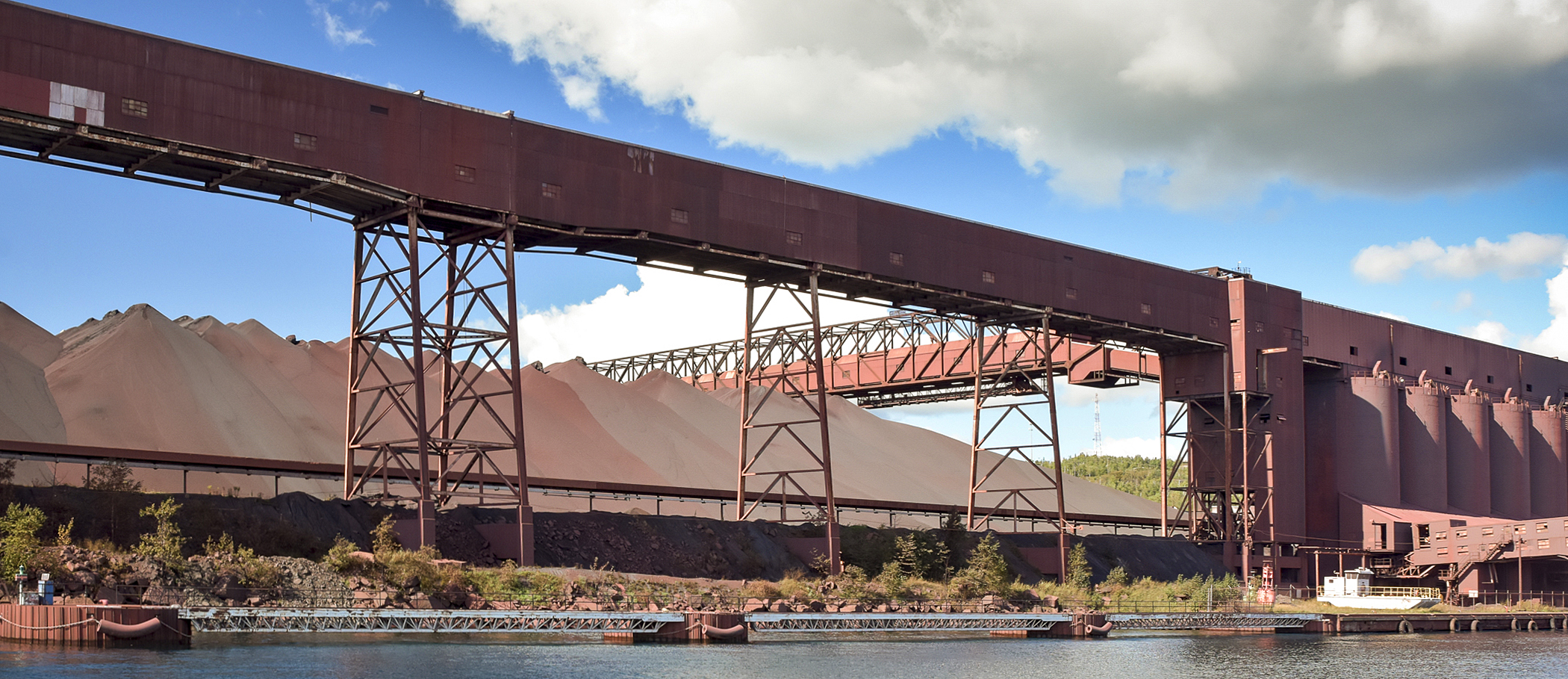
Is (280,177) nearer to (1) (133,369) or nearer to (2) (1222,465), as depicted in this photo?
(1) (133,369)

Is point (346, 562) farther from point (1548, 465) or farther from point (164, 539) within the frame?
point (1548, 465)

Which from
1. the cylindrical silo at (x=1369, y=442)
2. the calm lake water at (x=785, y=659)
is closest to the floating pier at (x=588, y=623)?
the calm lake water at (x=785, y=659)

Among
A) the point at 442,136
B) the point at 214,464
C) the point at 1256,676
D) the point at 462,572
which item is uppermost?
the point at 442,136

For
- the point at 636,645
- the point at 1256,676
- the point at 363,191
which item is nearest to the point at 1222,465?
the point at 1256,676

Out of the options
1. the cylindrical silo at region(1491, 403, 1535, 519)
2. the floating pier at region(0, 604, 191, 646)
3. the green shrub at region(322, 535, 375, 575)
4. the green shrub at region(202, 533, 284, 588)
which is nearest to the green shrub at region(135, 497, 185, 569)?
the green shrub at region(202, 533, 284, 588)

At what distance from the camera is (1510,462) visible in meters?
79.4

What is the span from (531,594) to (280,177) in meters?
12.4

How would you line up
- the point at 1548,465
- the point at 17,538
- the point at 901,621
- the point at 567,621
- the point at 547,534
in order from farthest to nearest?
the point at 1548,465 < the point at 901,621 < the point at 547,534 < the point at 567,621 < the point at 17,538

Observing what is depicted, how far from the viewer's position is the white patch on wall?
33.8 metres

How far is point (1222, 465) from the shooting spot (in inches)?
2598

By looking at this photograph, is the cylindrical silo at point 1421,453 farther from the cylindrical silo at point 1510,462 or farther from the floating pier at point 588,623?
the floating pier at point 588,623

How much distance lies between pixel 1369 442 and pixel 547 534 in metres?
44.7

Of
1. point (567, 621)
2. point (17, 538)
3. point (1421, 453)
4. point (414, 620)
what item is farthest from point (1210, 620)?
point (17, 538)

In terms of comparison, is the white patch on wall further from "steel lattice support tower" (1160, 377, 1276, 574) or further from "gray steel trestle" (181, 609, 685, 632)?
"steel lattice support tower" (1160, 377, 1276, 574)
